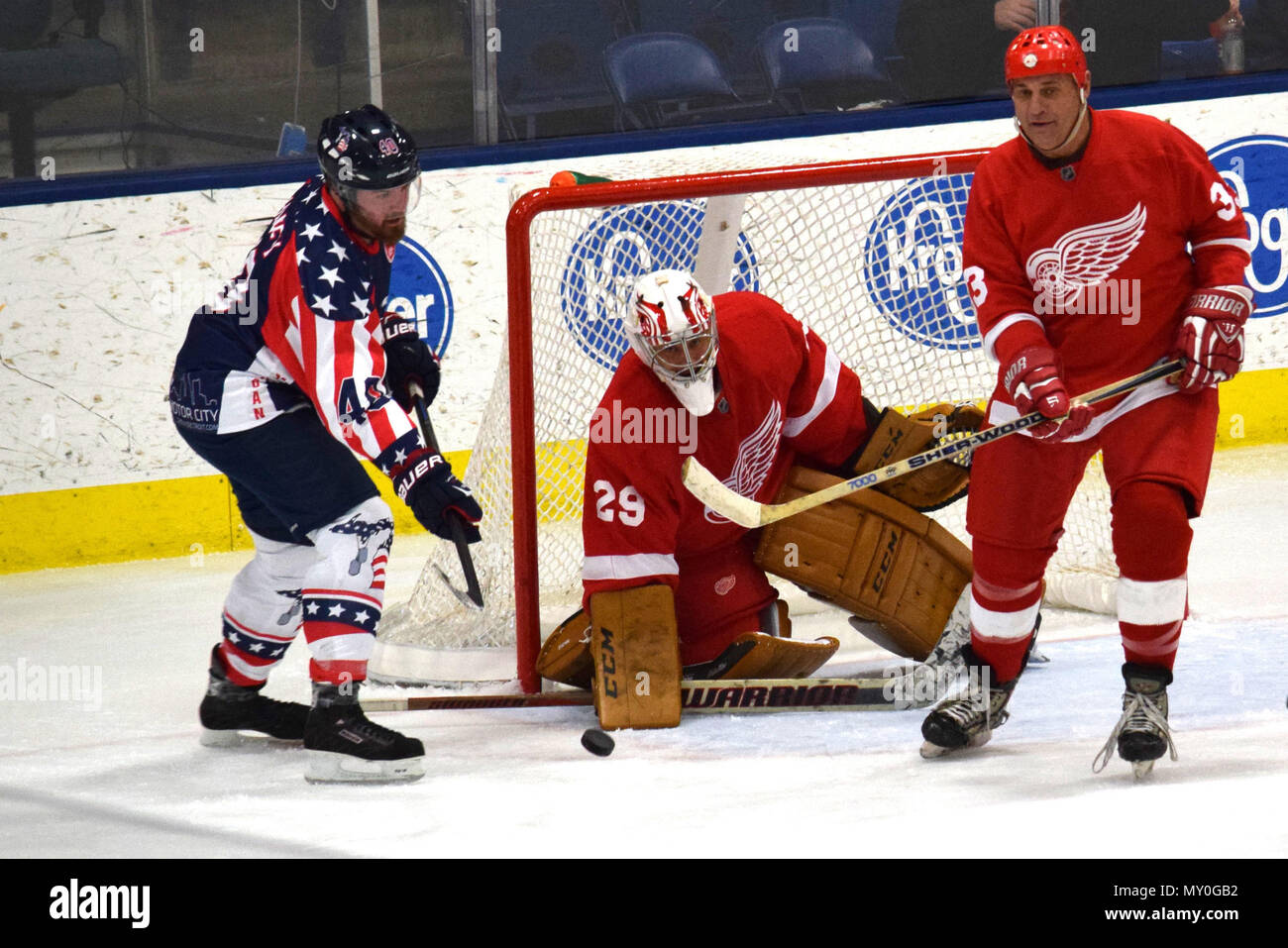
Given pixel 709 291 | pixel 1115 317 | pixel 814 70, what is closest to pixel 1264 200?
pixel 814 70

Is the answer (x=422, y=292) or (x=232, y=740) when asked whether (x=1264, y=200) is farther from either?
(x=232, y=740)

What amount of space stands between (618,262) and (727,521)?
84 centimetres

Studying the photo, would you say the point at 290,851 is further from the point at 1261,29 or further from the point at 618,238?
the point at 1261,29

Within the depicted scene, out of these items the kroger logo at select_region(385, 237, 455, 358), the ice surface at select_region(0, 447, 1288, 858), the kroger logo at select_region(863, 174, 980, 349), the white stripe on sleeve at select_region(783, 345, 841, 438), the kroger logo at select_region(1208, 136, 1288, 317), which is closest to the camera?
the ice surface at select_region(0, 447, 1288, 858)

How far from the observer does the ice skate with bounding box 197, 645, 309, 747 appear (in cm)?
324

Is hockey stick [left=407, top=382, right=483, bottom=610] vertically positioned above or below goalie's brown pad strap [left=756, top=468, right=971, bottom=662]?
above

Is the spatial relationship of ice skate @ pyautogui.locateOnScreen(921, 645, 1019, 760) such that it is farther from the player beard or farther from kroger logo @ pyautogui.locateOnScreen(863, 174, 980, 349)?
the player beard

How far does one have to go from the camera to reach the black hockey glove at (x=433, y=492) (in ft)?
9.20

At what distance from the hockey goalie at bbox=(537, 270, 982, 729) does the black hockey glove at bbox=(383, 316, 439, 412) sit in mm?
303

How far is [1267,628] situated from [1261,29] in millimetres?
2385

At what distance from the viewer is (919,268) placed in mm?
3822

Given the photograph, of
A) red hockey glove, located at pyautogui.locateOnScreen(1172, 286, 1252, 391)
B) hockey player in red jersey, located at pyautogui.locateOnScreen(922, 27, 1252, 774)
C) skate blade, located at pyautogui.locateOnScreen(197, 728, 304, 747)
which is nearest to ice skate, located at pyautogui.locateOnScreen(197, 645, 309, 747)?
skate blade, located at pyautogui.locateOnScreen(197, 728, 304, 747)

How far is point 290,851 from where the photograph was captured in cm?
259

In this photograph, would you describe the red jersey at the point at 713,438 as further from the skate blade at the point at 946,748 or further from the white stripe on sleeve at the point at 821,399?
the skate blade at the point at 946,748
